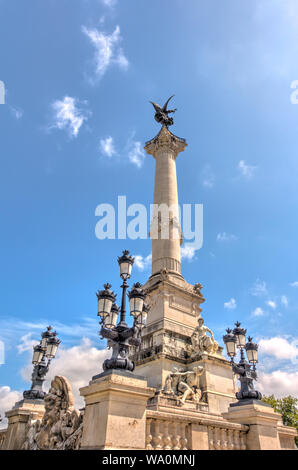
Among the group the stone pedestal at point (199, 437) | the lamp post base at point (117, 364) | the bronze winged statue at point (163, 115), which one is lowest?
the stone pedestal at point (199, 437)

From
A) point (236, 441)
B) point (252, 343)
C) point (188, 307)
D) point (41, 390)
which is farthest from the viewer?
point (188, 307)

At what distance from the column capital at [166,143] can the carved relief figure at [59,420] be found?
24104 mm

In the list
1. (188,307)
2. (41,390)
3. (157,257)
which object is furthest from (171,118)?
(41,390)

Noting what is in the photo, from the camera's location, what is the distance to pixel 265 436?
30.5ft

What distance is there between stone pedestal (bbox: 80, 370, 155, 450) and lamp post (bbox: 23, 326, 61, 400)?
6.05m

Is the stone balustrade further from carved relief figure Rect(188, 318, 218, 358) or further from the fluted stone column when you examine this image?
the fluted stone column

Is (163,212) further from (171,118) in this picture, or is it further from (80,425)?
(80,425)

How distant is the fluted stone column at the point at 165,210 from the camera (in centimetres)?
2339

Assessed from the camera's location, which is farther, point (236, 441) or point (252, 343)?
point (252, 343)

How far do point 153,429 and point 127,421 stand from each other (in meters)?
0.95

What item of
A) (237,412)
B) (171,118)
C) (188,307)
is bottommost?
(237,412)

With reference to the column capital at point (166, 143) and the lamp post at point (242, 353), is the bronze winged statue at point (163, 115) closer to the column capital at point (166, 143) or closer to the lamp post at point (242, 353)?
the column capital at point (166, 143)

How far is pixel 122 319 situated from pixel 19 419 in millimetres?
6537

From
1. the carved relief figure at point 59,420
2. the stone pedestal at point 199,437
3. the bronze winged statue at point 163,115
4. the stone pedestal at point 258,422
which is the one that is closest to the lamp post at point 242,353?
the stone pedestal at point 258,422
